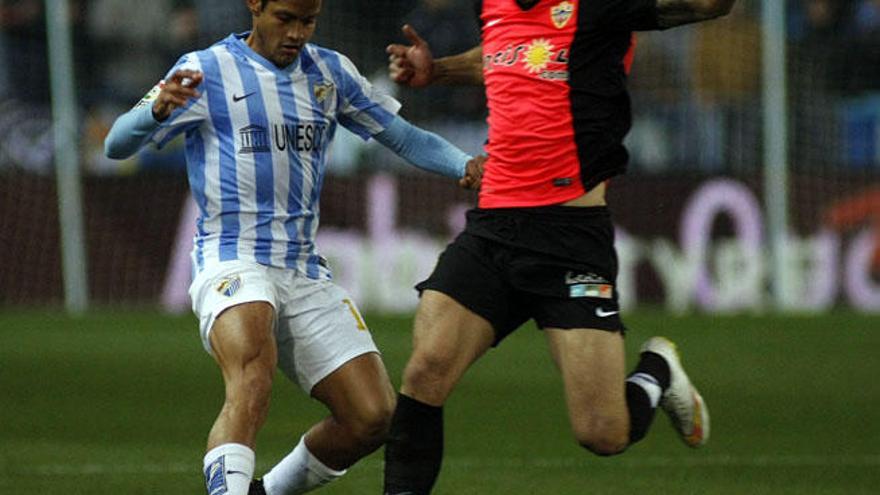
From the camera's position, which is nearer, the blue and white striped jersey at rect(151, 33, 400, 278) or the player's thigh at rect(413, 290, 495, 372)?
the player's thigh at rect(413, 290, 495, 372)

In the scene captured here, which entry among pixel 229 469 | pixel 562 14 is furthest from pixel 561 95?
pixel 229 469

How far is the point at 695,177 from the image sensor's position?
54.2 ft

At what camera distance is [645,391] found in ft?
22.6

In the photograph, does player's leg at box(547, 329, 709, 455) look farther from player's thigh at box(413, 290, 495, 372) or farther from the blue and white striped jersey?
the blue and white striped jersey

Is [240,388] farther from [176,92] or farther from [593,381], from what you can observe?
[593,381]

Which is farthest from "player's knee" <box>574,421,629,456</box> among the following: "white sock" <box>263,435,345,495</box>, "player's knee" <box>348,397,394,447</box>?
"white sock" <box>263,435,345,495</box>

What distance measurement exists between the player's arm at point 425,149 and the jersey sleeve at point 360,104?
0.13 ft

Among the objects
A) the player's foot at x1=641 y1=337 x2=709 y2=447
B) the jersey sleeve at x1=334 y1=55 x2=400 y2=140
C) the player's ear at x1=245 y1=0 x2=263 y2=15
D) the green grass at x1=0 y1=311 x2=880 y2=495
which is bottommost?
the green grass at x1=0 y1=311 x2=880 y2=495

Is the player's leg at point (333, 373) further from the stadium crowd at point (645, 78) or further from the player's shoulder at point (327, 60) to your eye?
the stadium crowd at point (645, 78)

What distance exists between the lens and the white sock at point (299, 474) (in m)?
7.08

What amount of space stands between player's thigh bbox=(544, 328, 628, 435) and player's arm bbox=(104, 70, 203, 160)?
148 centimetres

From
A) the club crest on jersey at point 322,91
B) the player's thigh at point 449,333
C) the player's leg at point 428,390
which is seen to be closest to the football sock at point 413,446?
the player's leg at point 428,390

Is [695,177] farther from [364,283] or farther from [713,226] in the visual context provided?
[364,283]

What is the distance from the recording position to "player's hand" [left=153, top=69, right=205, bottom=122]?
654 cm
